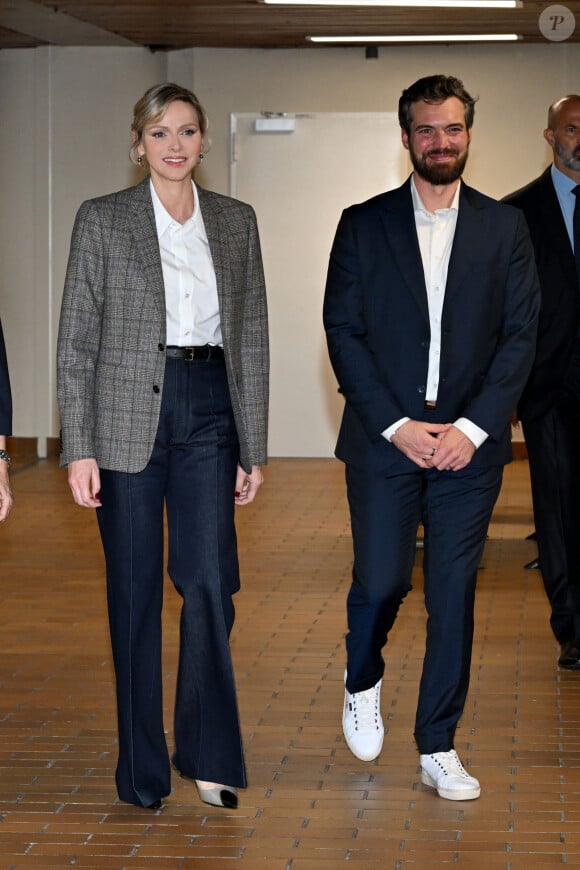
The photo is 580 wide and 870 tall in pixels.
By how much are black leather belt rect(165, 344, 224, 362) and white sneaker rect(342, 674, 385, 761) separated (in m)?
1.22

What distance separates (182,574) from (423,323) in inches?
38.1

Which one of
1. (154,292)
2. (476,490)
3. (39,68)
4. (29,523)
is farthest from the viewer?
(39,68)

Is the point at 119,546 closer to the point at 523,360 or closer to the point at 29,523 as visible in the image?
the point at 523,360

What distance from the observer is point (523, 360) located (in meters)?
4.06

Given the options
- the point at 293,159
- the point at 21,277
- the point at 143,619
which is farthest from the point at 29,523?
A: the point at 143,619

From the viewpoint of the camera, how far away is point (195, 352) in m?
3.78

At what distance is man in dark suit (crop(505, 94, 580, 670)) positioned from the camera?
217 inches

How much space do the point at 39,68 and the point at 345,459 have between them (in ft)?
28.6

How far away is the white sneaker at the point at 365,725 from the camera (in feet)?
14.3

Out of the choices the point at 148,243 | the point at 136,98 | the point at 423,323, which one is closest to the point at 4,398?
the point at 148,243

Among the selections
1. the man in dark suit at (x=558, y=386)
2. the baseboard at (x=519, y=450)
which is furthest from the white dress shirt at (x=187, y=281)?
the baseboard at (x=519, y=450)

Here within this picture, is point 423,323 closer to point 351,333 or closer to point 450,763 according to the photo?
point 351,333

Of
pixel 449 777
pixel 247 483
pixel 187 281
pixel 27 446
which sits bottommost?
pixel 27 446

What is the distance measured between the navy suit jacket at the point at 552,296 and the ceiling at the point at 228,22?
14.6 ft
